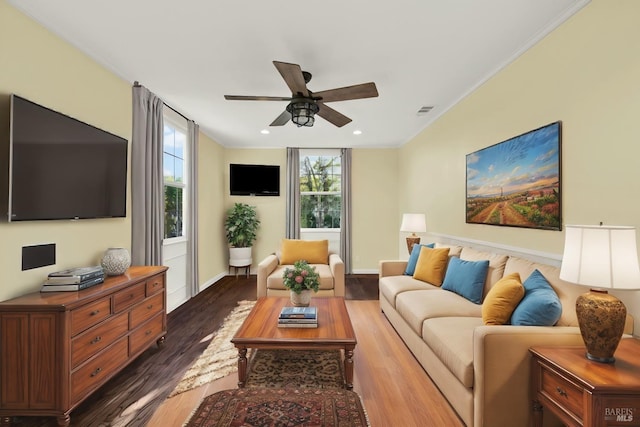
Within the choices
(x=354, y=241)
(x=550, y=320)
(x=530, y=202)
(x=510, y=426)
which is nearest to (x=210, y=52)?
(x=530, y=202)

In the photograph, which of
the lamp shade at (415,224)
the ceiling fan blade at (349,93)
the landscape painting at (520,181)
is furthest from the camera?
the lamp shade at (415,224)

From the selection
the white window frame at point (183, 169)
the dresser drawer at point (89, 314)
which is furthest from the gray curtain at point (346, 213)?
the dresser drawer at point (89, 314)

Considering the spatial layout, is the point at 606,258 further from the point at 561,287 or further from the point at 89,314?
the point at 89,314

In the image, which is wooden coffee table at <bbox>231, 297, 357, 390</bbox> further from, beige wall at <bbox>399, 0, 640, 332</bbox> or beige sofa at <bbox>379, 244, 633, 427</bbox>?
beige wall at <bbox>399, 0, 640, 332</bbox>

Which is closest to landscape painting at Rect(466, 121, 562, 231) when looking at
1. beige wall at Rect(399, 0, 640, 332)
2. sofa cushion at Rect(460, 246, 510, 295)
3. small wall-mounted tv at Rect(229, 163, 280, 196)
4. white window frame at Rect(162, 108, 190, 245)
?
beige wall at Rect(399, 0, 640, 332)

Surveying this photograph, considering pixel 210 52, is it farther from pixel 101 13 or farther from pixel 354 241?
pixel 354 241

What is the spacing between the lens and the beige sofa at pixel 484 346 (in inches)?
65.9

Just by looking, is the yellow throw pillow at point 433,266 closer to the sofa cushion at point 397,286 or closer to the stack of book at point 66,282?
the sofa cushion at point 397,286

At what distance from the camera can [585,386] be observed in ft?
4.23

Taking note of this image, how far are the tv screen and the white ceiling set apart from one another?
29.2 inches

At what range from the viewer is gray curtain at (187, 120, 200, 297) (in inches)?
183

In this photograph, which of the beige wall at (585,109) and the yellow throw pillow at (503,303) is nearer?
the beige wall at (585,109)

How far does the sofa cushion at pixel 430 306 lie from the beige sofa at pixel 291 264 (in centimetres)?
104

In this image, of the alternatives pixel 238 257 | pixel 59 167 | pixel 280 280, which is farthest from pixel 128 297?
pixel 238 257
